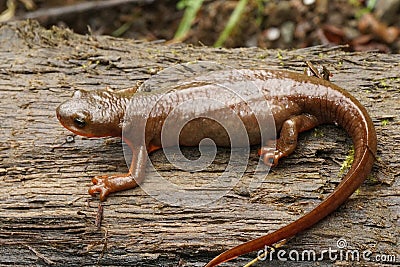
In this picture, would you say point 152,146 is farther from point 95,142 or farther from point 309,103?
point 309,103

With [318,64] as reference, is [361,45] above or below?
above

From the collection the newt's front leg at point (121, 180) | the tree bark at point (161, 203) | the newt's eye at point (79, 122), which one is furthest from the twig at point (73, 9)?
the newt's front leg at point (121, 180)

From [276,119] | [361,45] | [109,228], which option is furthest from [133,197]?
[361,45]

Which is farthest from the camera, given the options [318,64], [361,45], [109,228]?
[361,45]

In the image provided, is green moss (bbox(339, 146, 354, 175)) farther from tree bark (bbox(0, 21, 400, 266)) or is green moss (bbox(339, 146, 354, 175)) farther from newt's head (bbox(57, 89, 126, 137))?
newt's head (bbox(57, 89, 126, 137))

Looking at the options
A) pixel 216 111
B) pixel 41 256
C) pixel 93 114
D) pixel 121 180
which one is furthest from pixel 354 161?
pixel 41 256

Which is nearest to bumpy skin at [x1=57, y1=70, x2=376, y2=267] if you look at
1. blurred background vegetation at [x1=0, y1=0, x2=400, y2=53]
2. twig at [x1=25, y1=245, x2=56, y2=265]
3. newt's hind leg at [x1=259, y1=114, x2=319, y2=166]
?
newt's hind leg at [x1=259, y1=114, x2=319, y2=166]
